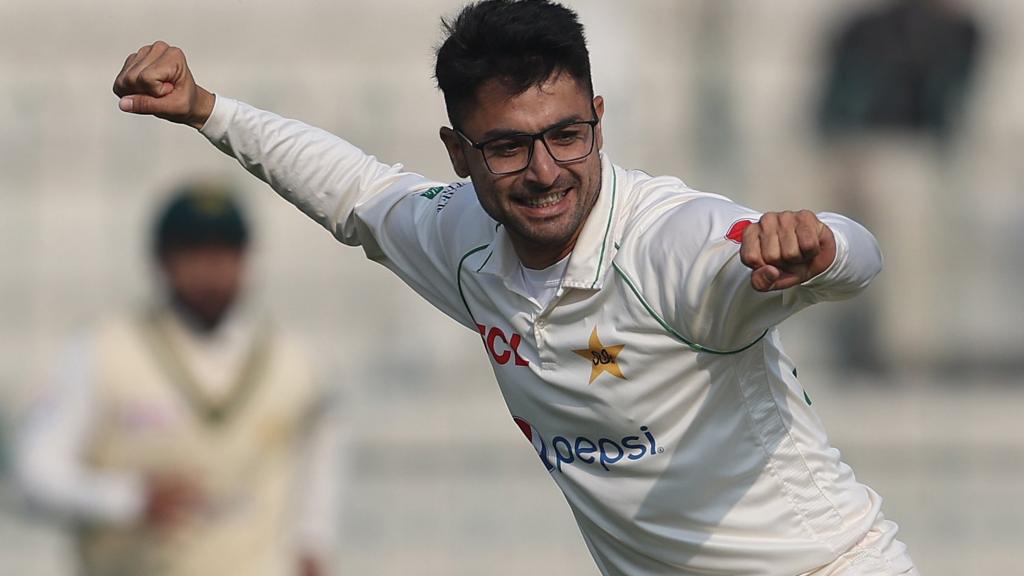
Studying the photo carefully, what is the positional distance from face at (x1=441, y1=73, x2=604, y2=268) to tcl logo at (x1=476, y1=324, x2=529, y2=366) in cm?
23

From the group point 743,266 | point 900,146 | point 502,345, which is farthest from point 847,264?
point 900,146

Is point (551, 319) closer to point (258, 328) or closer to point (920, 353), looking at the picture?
point (258, 328)

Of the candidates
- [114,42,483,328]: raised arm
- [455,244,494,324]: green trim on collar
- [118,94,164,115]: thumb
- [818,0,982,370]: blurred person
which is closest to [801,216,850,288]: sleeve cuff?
A: [455,244,494,324]: green trim on collar

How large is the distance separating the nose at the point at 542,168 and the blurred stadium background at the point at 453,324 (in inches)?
197

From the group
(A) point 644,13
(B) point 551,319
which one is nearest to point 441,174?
(A) point 644,13

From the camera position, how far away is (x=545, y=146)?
376 centimetres

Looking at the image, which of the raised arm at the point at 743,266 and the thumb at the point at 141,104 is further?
the thumb at the point at 141,104

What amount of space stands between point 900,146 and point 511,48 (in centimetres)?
569

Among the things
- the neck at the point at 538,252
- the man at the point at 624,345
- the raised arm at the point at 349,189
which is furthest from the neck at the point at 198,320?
the neck at the point at 538,252

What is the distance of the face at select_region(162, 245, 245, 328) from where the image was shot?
6617 millimetres

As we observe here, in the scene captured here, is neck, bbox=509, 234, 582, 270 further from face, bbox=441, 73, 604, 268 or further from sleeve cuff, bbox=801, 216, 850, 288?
sleeve cuff, bbox=801, 216, 850, 288

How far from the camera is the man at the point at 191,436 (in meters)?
6.45

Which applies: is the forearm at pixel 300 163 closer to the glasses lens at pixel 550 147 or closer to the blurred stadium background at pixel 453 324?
the glasses lens at pixel 550 147

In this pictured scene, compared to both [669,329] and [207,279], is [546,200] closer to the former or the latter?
[669,329]
